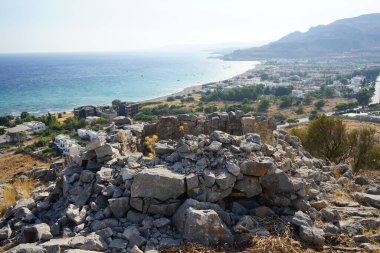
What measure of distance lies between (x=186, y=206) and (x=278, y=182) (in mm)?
2559

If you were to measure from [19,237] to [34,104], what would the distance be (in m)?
104

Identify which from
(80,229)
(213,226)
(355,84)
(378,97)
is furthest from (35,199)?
(355,84)

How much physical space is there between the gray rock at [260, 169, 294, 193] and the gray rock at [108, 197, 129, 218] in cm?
351

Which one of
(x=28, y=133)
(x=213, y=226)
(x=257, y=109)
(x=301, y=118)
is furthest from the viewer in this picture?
(x=257, y=109)

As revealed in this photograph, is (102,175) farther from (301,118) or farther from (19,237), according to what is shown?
(301,118)

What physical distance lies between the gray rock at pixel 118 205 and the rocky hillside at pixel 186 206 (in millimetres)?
24

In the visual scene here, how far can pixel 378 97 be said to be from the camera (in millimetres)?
100438

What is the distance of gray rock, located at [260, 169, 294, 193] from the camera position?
8641 millimetres

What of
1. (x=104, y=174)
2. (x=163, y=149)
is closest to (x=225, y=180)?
(x=163, y=149)

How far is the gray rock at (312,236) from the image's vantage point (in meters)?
7.44

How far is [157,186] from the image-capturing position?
8078 mm

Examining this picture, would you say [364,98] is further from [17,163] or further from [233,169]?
[233,169]

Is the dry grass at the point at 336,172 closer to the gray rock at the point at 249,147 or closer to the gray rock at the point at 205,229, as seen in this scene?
the gray rock at the point at 249,147

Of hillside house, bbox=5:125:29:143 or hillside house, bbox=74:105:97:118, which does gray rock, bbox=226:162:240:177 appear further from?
hillside house, bbox=74:105:97:118
